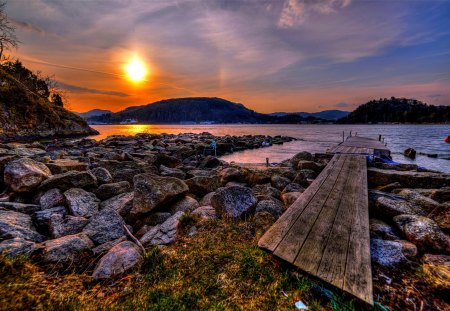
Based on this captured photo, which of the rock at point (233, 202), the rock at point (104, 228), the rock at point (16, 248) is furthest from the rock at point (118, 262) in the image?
the rock at point (233, 202)

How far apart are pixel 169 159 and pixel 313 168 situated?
27.9 feet

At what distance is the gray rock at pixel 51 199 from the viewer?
507cm

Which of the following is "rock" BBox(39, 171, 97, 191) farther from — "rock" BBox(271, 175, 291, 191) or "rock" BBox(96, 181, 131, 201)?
"rock" BBox(271, 175, 291, 191)

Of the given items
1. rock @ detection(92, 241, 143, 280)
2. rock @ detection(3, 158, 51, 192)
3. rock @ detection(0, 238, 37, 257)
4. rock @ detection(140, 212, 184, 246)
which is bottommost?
rock @ detection(140, 212, 184, 246)

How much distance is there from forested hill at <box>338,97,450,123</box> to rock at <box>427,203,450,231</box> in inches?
6696

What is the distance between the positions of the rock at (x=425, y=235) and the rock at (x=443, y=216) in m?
0.48

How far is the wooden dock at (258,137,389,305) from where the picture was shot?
2.34m

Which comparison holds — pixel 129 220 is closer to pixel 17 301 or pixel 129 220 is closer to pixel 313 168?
pixel 17 301

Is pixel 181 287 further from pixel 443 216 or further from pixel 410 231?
pixel 443 216

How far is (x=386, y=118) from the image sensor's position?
492 feet

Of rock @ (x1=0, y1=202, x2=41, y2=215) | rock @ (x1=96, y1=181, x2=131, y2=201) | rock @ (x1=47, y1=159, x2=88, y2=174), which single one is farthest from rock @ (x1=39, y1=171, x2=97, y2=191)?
rock @ (x1=47, y1=159, x2=88, y2=174)

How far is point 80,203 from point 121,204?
92 centimetres

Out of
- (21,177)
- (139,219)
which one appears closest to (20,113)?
(21,177)

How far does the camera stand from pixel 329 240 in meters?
3.04
